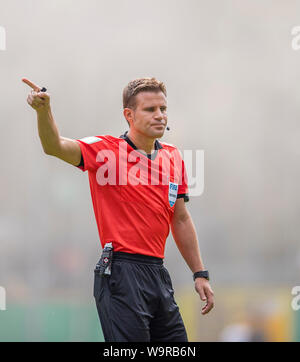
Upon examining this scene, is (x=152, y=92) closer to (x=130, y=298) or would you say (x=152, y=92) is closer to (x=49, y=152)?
(x=49, y=152)

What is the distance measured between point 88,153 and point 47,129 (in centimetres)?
30

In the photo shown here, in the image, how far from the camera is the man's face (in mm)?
2680

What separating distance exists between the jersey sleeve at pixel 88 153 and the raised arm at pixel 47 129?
6 centimetres

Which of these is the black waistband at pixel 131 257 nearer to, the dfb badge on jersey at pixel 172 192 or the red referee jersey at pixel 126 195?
the red referee jersey at pixel 126 195

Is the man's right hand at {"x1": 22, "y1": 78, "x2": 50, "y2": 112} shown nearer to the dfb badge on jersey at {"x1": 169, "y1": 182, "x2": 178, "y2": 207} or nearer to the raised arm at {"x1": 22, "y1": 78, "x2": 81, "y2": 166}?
the raised arm at {"x1": 22, "y1": 78, "x2": 81, "y2": 166}

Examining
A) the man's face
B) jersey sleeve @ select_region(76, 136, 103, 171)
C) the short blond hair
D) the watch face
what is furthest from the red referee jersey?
the watch face

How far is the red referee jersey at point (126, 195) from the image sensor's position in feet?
8.34

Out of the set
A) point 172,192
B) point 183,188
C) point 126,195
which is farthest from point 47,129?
point 183,188

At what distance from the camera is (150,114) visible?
269 centimetres

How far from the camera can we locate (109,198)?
2.58 m

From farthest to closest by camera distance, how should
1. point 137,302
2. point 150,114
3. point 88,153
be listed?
1. point 150,114
2. point 88,153
3. point 137,302

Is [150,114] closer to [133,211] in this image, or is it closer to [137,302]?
[133,211]

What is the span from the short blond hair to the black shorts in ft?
2.59
